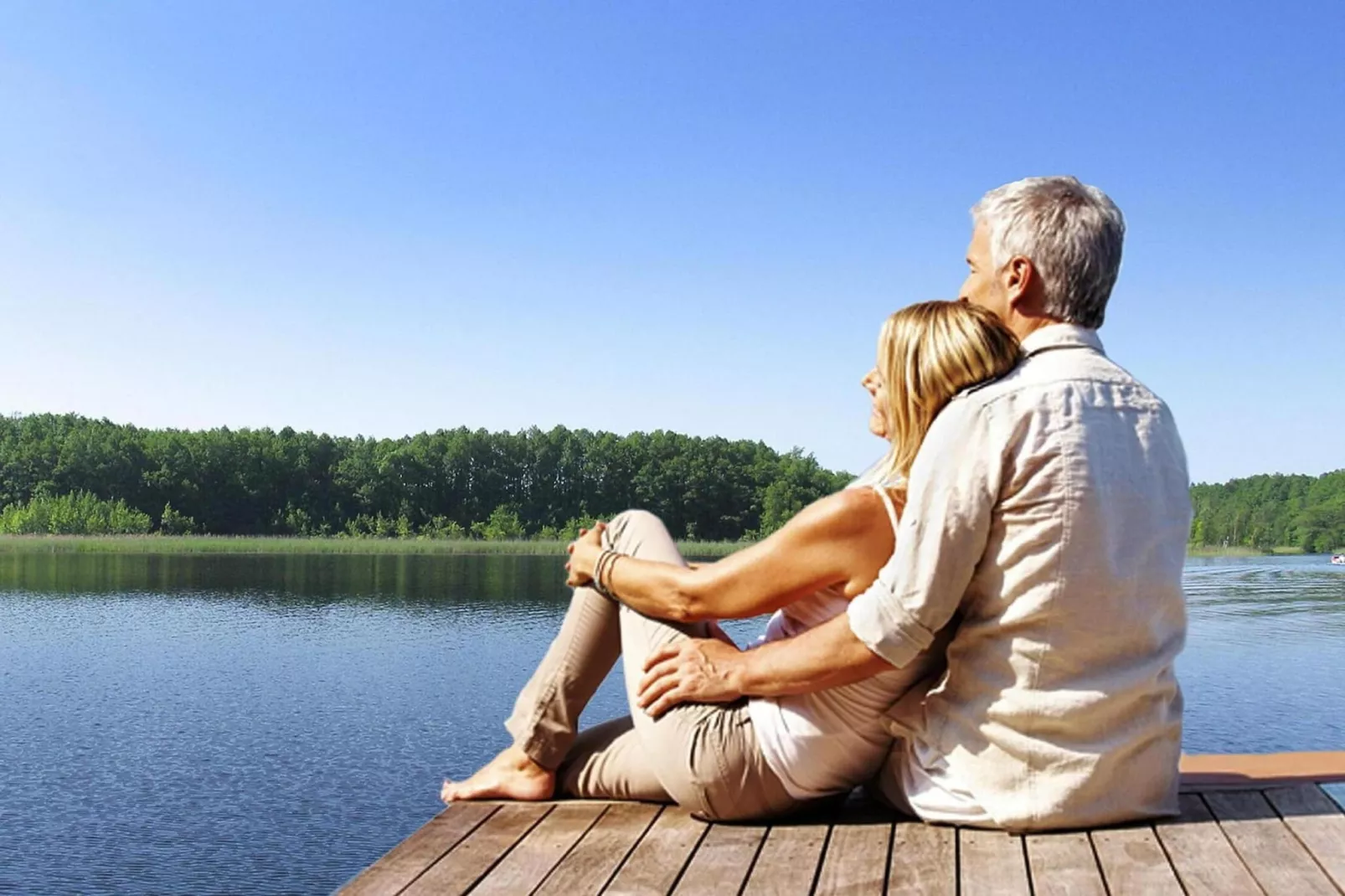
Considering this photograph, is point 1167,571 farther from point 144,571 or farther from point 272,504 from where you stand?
point 272,504

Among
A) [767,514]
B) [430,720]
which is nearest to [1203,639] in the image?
[430,720]

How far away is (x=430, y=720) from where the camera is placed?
10680mm

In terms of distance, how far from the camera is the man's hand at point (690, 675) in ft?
6.00

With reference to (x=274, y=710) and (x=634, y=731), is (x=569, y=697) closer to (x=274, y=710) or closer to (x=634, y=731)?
(x=634, y=731)

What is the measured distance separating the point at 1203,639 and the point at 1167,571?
54.2ft

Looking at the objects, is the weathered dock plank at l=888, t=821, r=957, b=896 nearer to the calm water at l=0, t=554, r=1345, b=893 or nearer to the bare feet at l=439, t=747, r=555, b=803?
the bare feet at l=439, t=747, r=555, b=803

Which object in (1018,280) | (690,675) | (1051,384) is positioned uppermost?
(1018,280)

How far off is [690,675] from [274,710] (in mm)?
9911

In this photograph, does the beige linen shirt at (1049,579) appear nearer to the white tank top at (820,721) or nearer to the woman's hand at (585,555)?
the white tank top at (820,721)

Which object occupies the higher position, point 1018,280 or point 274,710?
point 1018,280

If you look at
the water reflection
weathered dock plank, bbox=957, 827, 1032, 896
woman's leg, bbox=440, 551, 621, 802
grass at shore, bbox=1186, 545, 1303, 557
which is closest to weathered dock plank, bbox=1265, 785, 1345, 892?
weathered dock plank, bbox=957, 827, 1032, 896

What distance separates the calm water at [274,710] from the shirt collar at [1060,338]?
5715mm

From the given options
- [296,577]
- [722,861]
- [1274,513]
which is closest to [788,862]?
[722,861]

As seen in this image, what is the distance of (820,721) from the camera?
1813mm
